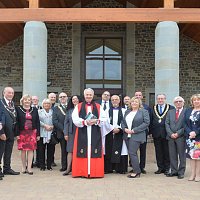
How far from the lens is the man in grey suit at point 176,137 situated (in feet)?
21.9

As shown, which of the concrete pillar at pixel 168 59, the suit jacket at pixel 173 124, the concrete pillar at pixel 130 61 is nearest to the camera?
the suit jacket at pixel 173 124

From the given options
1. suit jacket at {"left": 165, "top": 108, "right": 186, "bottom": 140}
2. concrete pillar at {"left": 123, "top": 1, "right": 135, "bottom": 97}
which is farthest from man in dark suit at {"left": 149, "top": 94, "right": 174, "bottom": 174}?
concrete pillar at {"left": 123, "top": 1, "right": 135, "bottom": 97}

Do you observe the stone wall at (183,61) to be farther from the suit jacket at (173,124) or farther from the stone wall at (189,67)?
the suit jacket at (173,124)

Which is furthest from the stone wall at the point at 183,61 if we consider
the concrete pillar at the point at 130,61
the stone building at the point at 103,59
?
the concrete pillar at the point at 130,61

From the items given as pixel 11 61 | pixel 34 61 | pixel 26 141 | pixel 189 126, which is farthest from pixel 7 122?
pixel 11 61

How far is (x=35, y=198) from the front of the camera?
4.93 m

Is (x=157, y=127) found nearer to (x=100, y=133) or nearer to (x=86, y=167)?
(x=100, y=133)

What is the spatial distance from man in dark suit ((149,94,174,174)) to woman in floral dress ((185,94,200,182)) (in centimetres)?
70

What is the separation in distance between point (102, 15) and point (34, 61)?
96.9 inches

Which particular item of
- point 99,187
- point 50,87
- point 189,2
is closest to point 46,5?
point 50,87

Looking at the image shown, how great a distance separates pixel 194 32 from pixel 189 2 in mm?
2017

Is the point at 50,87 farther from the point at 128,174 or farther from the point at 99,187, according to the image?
the point at 99,187

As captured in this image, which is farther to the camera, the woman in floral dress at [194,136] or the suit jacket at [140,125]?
the suit jacket at [140,125]

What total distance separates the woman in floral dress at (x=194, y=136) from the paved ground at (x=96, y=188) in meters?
0.26
